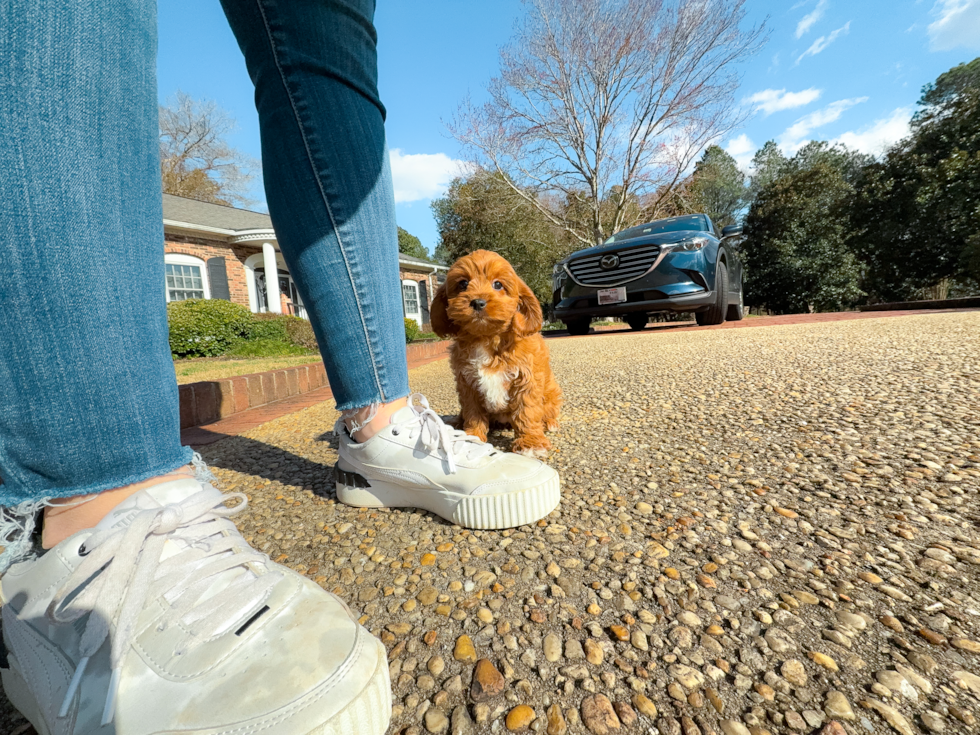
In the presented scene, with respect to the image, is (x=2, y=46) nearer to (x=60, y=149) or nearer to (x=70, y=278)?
(x=60, y=149)

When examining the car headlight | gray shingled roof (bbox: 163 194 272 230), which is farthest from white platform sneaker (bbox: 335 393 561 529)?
gray shingled roof (bbox: 163 194 272 230)

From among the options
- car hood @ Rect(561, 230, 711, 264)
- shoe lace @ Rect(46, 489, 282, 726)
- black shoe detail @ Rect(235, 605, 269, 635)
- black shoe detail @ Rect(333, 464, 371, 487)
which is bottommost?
Result: black shoe detail @ Rect(333, 464, 371, 487)

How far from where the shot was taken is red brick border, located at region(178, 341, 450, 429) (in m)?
2.76

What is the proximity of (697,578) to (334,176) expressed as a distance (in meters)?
1.35

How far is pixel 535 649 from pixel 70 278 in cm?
104

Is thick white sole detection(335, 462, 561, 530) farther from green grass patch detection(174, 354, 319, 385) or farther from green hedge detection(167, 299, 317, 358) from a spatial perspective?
green hedge detection(167, 299, 317, 358)

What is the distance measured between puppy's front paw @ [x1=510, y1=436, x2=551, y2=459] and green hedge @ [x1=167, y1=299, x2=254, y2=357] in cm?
1017

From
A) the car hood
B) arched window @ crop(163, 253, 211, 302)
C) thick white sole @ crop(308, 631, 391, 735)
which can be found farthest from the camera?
arched window @ crop(163, 253, 211, 302)

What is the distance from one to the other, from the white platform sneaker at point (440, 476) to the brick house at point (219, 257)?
11.5 m

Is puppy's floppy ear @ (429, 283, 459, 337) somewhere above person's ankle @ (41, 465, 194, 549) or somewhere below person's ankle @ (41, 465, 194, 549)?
above

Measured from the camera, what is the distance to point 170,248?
12.2 metres

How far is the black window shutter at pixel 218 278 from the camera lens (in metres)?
13.5

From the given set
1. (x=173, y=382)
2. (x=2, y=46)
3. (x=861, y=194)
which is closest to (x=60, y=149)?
(x=2, y=46)

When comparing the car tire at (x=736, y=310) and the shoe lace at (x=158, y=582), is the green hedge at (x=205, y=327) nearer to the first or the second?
the shoe lace at (x=158, y=582)
